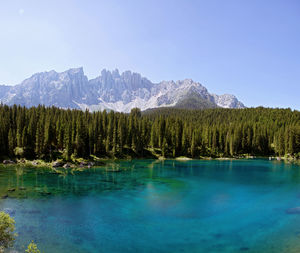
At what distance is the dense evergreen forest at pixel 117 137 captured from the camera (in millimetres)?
94062

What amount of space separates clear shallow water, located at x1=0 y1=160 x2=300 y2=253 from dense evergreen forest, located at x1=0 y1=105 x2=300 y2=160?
35.8m

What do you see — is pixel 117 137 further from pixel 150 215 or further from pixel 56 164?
pixel 150 215

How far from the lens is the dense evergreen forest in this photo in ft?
309

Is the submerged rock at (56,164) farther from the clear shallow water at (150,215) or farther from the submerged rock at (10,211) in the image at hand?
the submerged rock at (10,211)

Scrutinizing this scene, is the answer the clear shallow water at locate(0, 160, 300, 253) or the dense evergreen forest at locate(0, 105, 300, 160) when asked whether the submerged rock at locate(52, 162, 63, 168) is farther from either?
the clear shallow water at locate(0, 160, 300, 253)

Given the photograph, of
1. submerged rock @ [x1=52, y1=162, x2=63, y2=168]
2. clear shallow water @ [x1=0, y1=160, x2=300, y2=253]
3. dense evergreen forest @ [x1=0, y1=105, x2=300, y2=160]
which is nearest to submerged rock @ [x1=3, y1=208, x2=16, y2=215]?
clear shallow water @ [x1=0, y1=160, x2=300, y2=253]

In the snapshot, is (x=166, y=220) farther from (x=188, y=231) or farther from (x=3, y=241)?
(x=3, y=241)

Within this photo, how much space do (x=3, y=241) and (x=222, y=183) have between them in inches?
2207

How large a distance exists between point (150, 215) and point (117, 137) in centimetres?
8854

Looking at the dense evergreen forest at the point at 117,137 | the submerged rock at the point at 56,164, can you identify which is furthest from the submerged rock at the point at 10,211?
the dense evergreen forest at the point at 117,137

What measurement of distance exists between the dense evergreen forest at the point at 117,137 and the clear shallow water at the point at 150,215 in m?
35.8

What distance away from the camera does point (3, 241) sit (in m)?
16.6

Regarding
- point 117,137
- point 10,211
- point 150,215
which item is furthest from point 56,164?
point 150,215

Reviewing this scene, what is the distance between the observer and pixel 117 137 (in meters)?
122
